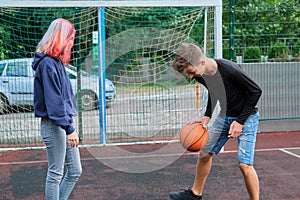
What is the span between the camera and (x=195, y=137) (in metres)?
4.41

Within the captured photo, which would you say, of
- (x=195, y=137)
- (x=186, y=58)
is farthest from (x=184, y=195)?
(x=186, y=58)

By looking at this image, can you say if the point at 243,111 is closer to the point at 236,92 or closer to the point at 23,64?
the point at 236,92

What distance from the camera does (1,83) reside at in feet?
28.0

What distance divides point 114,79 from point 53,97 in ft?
18.6

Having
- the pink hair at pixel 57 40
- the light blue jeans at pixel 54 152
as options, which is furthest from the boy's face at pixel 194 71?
the light blue jeans at pixel 54 152

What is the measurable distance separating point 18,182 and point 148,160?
210 cm

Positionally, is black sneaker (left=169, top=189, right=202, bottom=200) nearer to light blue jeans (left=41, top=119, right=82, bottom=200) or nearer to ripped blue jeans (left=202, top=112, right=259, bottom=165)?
ripped blue jeans (left=202, top=112, right=259, bottom=165)

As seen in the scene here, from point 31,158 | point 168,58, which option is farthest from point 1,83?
point 168,58

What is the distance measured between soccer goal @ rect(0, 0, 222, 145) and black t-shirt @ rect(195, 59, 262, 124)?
3.19 meters

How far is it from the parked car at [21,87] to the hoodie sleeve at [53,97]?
181 inches

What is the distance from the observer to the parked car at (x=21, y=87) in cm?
821

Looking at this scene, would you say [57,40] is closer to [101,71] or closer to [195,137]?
[195,137]

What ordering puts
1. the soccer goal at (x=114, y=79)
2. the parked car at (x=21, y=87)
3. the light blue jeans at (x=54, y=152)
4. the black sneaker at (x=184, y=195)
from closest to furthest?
the light blue jeans at (x=54, y=152) < the black sneaker at (x=184, y=195) < the soccer goal at (x=114, y=79) < the parked car at (x=21, y=87)

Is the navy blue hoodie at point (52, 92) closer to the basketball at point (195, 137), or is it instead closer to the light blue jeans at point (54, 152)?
the light blue jeans at point (54, 152)
